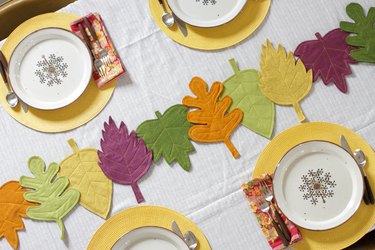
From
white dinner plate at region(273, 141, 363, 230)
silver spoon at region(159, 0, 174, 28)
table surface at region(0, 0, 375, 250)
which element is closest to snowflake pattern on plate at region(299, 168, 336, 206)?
white dinner plate at region(273, 141, 363, 230)

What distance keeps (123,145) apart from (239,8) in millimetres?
468

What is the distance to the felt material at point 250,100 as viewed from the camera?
1396mm

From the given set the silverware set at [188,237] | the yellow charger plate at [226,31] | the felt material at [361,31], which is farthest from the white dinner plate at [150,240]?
the felt material at [361,31]

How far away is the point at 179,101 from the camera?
1.42 metres

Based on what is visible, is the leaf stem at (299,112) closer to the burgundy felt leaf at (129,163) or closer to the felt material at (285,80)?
the felt material at (285,80)

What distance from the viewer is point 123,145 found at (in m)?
1.41

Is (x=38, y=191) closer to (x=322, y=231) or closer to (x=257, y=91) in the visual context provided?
(x=257, y=91)

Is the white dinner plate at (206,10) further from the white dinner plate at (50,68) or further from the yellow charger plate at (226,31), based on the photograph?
the white dinner plate at (50,68)

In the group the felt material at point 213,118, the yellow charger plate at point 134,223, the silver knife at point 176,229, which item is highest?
the felt material at point 213,118

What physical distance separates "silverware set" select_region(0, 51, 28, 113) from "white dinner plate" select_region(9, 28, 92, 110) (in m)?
A: 0.02

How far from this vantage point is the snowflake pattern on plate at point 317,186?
53.5 inches

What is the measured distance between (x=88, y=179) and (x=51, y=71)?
0.99ft

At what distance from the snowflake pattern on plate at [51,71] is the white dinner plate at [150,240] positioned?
1.45 feet

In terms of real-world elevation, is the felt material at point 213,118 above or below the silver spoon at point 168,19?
below
